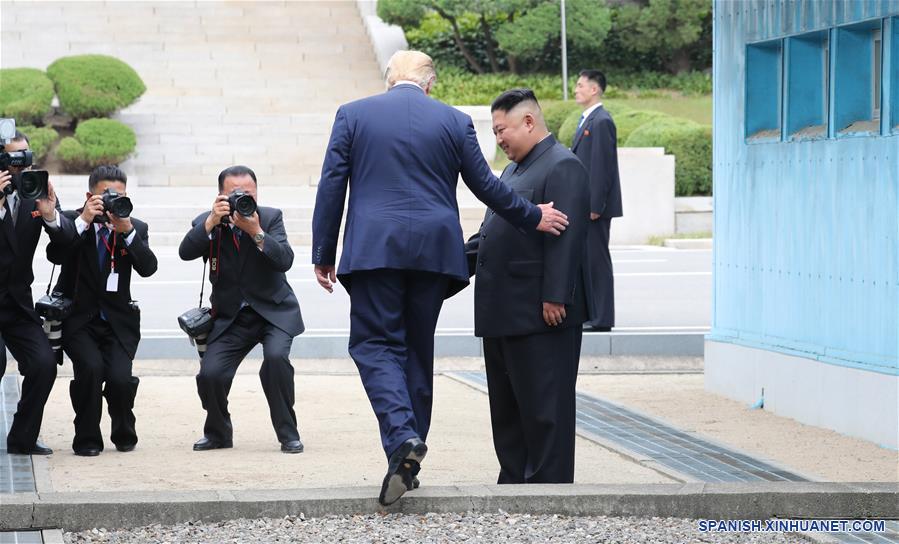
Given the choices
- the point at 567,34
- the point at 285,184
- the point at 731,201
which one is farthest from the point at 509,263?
the point at 567,34

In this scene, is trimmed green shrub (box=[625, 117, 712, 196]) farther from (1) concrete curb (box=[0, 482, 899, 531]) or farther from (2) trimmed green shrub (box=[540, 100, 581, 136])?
(1) concrete curb (box=[0, 482, 899, 531])

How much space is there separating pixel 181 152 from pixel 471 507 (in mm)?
21173

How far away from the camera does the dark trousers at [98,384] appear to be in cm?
768

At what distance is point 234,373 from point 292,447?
19.7 inches

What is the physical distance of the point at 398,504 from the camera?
5.90 meters

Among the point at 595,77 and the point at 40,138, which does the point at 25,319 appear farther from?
Answer: the point at 40,138

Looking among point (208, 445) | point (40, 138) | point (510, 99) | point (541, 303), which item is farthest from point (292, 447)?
point (40, 138)

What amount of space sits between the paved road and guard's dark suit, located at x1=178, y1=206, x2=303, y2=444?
145 inches

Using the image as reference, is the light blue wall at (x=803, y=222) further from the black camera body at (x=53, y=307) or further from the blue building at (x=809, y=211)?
the black camera body at (x=53, y=307)

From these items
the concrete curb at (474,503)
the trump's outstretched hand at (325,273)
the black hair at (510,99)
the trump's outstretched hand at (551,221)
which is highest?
the black hair at (510,99)

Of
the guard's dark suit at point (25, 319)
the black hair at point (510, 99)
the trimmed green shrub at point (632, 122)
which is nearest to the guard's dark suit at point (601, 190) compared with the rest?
the guard's dark suit at point (25, 319)

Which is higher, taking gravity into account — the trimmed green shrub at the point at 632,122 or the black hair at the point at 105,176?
the trimmed green shrub at the point at 632,122

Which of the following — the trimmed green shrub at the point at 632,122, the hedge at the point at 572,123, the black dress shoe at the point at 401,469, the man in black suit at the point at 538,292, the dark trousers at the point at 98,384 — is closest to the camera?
the black dress shoe at the point at 401,469

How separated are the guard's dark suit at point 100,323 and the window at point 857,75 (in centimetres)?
380
